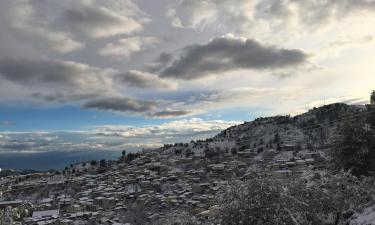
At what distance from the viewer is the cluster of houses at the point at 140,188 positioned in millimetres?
96938

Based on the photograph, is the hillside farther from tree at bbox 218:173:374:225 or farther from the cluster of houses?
tree at bbox 218:173:374:225

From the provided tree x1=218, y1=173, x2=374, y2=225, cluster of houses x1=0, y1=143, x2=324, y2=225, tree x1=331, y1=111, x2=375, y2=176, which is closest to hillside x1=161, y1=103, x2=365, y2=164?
cluster of houses x1=0, y1=143, x2=324, y2=225

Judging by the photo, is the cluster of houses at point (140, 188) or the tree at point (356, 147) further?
the cluster of houses at point (140, 188)

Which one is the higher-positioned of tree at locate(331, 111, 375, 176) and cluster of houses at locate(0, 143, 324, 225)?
tree at locate(331, 111, 375, 176)

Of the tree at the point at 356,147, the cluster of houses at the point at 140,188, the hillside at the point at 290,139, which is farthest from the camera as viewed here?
the hillside at the point at 290,139

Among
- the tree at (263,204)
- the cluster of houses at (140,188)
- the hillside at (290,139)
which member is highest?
the hillside at (290,139)

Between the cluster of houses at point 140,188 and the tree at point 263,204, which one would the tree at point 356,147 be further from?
the cluster of houses at point 140,188

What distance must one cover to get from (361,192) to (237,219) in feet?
45.5

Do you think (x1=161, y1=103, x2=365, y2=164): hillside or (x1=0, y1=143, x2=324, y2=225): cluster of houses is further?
(x1=161, y1=103, x2=365, y2=164): hillside

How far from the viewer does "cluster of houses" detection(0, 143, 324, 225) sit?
318ft

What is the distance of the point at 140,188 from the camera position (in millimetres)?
130625

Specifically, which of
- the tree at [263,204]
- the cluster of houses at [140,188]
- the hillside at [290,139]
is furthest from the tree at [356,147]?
the hillside at [290,139]

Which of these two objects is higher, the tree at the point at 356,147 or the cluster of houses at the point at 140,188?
the tree at the point at 356,147

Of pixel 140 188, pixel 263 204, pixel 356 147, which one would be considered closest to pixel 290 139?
pixel 140 188
